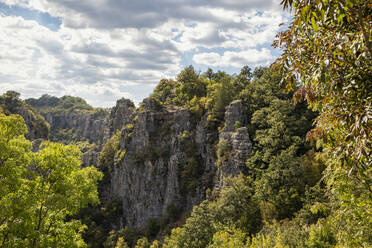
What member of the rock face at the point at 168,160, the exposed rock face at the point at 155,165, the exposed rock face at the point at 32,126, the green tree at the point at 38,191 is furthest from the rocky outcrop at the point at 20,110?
the green tree at the point at 38,191

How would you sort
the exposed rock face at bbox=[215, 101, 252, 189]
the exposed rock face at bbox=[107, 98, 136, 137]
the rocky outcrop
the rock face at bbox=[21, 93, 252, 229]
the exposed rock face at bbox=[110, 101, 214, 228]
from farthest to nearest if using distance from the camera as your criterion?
the exposed rock face at bbox=[107, 98, 136, 137]
the rocky outcrop
the exposed rock face at bbox=[110, 101, 214, 228]
the rock face at bbox=[21, 93, 252, 229]
the exposed rock face at bbox=[215, 101, 252, 189]

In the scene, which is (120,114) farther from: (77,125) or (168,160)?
(77,125)

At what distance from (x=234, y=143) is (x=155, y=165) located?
19.9 m

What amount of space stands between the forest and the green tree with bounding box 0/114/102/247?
0.05 m

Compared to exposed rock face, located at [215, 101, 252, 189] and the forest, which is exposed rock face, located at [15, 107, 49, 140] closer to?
the forest

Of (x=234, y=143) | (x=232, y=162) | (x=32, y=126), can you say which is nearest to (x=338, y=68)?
(x=232, y=162)

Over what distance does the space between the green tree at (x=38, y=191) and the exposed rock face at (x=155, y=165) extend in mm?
28987

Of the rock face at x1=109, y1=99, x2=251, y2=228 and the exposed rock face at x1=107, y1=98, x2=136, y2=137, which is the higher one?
the exposed rock face at x1=107, y1=98, x2=136, y2=137

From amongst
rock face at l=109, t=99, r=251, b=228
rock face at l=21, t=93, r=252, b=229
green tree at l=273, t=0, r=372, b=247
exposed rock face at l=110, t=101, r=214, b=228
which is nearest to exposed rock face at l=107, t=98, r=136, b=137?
rock face at l=21, t=93, r=252, b=229

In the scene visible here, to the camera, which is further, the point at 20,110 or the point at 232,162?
the point at 20,110

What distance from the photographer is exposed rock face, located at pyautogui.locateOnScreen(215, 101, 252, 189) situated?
101 ft

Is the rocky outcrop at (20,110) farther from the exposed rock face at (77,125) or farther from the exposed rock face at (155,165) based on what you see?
the exposed rock face at (77,125)

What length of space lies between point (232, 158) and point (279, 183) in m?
7.94

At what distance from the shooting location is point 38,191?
1010cm
